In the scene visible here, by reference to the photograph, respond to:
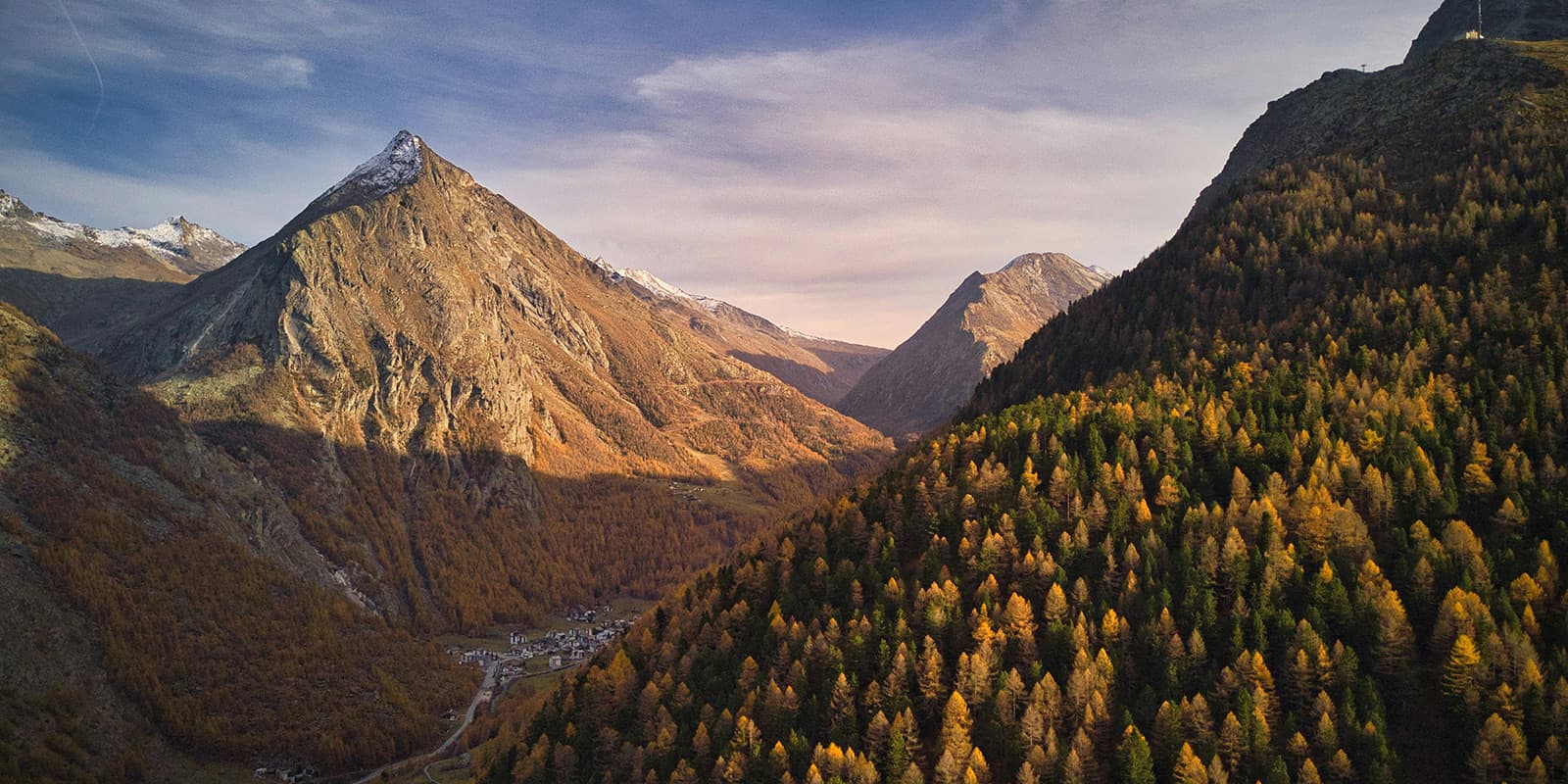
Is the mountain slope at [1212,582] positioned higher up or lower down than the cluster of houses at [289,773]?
higher up

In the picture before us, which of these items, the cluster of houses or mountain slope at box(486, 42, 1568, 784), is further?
the cluster of houses

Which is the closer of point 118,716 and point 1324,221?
point 118,716

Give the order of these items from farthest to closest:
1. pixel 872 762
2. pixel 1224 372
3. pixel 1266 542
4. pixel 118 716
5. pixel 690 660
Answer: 1. pixel 118 716
2. pixel 1224 372
3. pixel 690 660
4. pixel 1266 542
5. pixel 872 762

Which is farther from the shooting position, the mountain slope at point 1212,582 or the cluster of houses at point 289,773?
the cluster of houses at point 289,773

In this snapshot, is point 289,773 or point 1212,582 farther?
point 289,773

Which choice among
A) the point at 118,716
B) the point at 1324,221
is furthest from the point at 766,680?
the point at 1324,221

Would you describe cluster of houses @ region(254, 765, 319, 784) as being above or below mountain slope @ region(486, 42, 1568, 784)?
below

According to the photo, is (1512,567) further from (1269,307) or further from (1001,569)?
(1269,307)

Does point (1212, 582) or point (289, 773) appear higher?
point (1212, 582)
